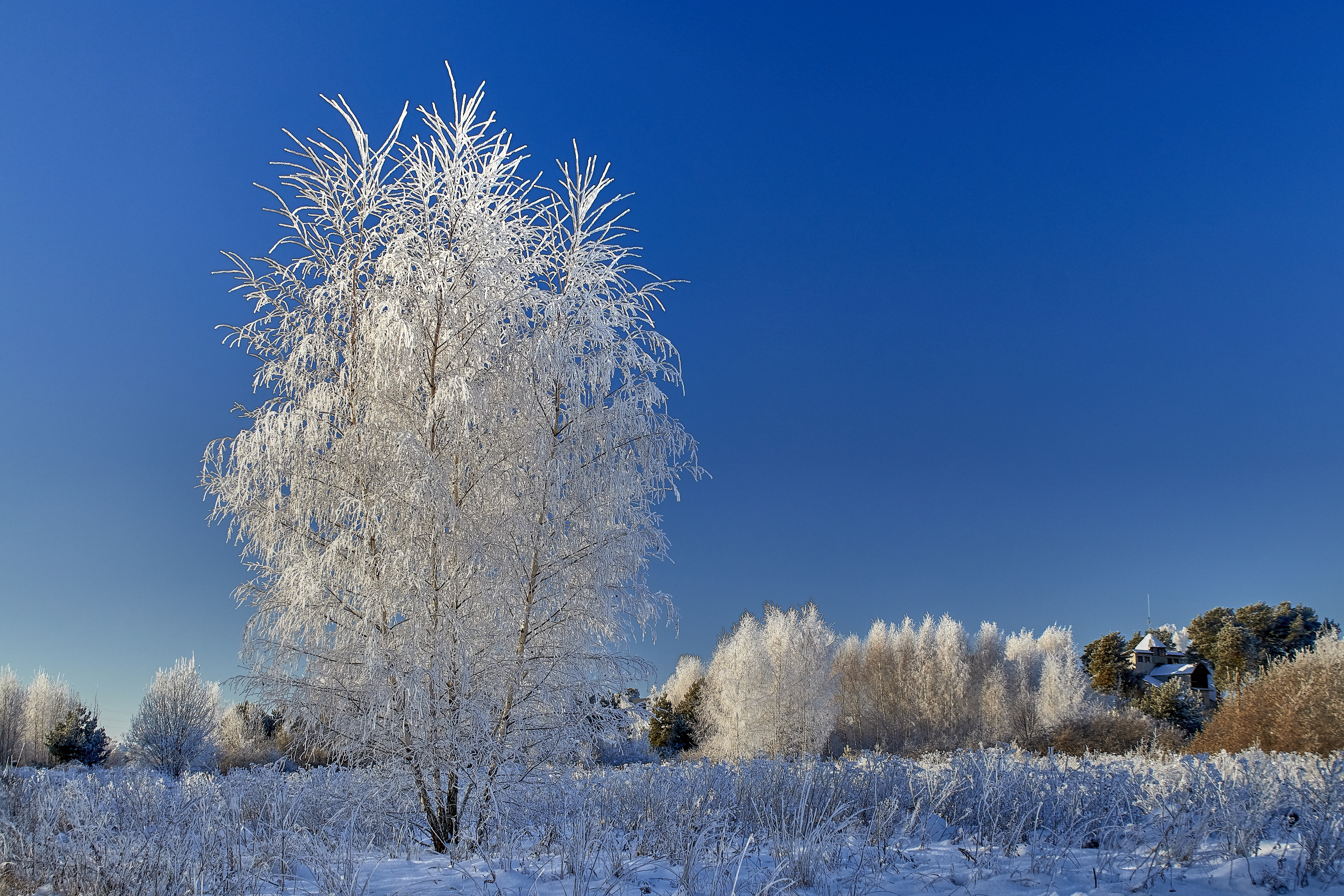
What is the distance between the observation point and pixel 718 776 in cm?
864

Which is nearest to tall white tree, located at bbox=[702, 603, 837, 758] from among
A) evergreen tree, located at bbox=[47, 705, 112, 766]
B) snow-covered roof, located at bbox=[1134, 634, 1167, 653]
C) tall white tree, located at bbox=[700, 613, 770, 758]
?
tall white tree, located at bbox=[700, 613, 770, 758]

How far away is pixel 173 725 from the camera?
21.4 meters

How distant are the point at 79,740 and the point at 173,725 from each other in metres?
8.18

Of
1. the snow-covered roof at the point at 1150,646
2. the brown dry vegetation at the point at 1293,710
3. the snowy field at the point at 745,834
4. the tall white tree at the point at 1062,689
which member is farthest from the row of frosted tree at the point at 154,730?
the snow-covered roof at the point at 1150,646

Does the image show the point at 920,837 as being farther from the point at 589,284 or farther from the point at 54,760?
the point at 54,760

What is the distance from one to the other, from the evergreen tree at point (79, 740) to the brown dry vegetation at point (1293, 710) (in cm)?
3299

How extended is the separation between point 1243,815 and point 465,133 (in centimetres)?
857

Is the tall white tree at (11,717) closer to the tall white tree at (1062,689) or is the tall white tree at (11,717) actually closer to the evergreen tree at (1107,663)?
the tall white tree at (1062,689)

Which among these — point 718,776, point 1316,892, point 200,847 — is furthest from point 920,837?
point 200,847

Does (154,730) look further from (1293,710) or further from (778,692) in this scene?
(1293,710)

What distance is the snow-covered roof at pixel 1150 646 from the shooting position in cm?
5791

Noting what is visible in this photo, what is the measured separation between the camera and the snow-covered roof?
5791 cm

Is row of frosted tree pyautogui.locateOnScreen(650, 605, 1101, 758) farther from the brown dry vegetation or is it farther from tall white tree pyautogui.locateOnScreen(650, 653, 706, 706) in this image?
the brown dry vegetation

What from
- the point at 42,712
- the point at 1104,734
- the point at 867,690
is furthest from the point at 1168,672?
the point at 42,712
